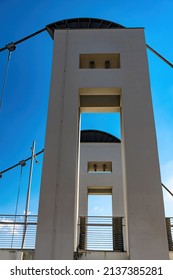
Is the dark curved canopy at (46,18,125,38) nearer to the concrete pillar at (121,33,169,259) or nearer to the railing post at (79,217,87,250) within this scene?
the concrete pillar at (121,33,169,259)

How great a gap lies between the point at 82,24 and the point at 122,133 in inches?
231

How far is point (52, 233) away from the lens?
717cm

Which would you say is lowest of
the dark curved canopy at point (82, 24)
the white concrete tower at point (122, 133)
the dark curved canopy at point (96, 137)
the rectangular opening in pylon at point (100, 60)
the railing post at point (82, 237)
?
the railing post at point (82, 237)

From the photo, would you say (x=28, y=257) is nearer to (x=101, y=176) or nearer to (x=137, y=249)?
(x=137, y=249)

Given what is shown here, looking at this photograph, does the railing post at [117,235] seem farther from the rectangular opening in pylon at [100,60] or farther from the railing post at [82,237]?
the rectangular opening in pylon at [100,60]

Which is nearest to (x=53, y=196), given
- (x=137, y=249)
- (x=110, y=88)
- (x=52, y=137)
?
(x=52, y=137)

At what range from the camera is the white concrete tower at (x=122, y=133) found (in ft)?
23.5

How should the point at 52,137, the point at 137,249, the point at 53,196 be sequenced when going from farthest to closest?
the point at 52,137 → the point at 53,196 → the point at 137,249

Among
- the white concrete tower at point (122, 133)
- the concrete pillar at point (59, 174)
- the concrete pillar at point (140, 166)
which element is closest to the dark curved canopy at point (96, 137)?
the white concrete tower at point (122, 133)

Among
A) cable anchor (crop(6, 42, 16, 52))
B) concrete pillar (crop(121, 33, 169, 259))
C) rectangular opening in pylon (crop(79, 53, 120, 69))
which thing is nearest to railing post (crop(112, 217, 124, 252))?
concrete pillar (crop(121, 33, 169, 259))

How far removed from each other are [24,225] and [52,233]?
3.58m

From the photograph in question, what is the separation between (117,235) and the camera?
8.73m

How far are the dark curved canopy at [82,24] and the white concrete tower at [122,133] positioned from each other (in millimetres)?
46

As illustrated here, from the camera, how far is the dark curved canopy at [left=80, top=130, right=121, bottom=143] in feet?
60.6
